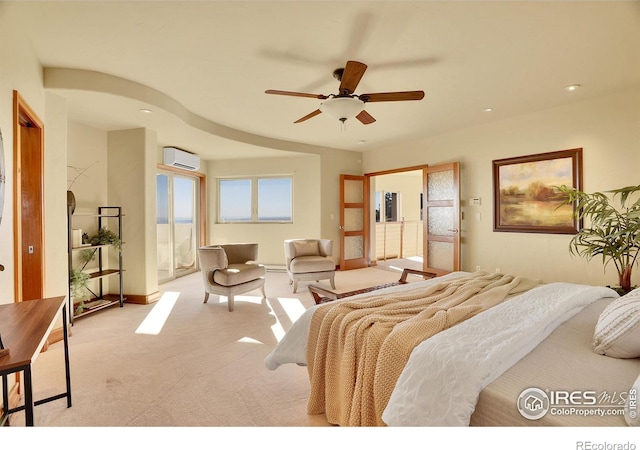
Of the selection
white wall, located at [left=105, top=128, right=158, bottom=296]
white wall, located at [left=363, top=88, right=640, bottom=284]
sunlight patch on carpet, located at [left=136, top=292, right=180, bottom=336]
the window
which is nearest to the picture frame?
white wall, located at [left=363, top=88, right=640, bottom=284]

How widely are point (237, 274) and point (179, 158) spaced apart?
261cm

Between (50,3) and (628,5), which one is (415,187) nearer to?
(628,5)

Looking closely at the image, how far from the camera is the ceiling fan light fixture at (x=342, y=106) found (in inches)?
108

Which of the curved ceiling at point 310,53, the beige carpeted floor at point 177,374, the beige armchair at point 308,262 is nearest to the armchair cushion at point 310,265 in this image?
the beige armchair at point 308,262

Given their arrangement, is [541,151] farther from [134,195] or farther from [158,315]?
[134,195]

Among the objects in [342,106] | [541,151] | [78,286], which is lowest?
[78,286]

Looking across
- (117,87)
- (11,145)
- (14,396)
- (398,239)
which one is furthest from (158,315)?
(398,239)

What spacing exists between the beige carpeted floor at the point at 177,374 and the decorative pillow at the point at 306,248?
1300 mm

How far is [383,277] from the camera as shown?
228 inches

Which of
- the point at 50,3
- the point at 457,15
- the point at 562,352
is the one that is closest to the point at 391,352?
the point at 562,352

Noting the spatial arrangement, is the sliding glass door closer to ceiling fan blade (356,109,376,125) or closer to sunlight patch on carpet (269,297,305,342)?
sunlight patch on carpet (269,297,305,342)

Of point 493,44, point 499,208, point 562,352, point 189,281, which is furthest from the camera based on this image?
point 189,281

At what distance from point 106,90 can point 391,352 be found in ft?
11.1

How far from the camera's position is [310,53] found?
8.64 ft
